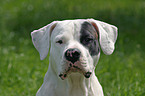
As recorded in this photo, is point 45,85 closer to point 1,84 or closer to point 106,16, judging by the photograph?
point 1,84

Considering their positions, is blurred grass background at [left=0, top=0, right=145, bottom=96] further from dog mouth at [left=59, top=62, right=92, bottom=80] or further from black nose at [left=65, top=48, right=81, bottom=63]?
black nose at [left=65, top=48, right=81, bottom=63]

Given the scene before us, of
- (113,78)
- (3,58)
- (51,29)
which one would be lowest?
(113,78)

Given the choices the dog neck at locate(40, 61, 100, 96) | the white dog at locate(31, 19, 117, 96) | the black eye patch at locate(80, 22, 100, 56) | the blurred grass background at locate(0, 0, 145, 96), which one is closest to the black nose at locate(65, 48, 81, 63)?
the white dog at locate(31, 19, 117, 96)

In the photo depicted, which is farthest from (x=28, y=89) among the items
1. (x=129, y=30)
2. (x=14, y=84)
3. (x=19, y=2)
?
(x=19, y=2)

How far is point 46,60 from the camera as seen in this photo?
6539mm

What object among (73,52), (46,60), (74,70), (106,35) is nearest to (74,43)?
(73,52)

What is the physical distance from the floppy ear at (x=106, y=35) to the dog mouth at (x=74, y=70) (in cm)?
40

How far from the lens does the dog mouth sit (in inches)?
127

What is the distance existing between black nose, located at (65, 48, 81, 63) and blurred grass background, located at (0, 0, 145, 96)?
177cm

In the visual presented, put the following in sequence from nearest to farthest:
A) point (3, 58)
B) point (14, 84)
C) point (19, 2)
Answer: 1. point (14, 84)
2. point (3, 58)
3. point (19, 2)

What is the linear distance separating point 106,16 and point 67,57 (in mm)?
5924

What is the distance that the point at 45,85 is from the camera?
3.64 metres

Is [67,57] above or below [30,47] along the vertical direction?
above

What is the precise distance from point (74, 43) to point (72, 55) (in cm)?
19
